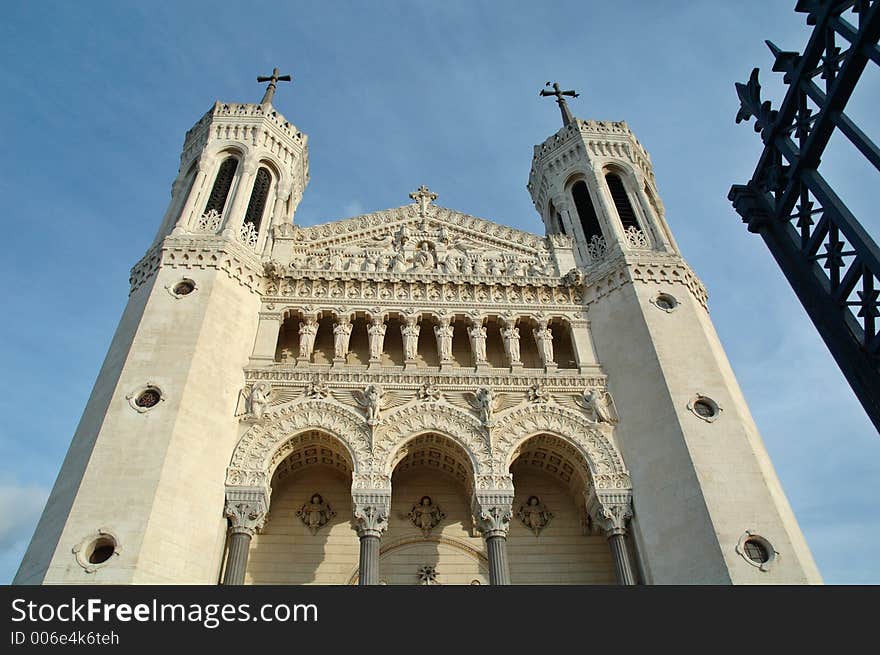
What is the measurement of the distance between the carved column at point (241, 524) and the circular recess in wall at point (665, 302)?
12.6m

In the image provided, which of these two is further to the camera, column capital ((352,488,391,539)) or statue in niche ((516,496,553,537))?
statue in niche ((516,496,553,537))

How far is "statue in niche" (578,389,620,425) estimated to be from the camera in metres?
17.6

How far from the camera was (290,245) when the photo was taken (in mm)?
21906

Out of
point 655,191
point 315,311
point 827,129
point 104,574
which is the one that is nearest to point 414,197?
point 315,311

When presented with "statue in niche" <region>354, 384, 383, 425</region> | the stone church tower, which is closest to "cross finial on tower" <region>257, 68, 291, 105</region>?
the stone church tower

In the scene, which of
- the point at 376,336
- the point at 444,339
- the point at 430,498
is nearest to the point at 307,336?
the point at 376,336

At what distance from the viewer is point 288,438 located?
16672mm

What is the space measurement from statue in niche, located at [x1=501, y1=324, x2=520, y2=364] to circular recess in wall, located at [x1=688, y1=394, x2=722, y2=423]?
16.3ft

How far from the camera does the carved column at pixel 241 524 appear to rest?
14.7m

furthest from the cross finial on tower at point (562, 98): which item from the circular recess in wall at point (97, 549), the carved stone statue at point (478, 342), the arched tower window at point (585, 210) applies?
the circular recess in wall at point (97, 549)

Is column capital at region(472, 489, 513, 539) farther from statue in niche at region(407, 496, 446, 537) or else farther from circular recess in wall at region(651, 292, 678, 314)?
circular recess in wall at region(651, 292, 678, 314)
